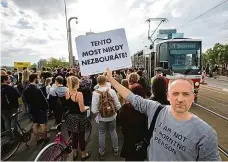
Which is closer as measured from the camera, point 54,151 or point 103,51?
point 103,51

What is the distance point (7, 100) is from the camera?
521 cm

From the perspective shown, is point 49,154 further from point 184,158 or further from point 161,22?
point 161,22

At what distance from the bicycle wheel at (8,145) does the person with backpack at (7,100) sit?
1.09 ft

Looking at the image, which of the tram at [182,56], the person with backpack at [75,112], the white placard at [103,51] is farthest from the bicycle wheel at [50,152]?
the tram at [182,56]

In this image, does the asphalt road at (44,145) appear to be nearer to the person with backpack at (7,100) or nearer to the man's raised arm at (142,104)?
the person with backpack at (7,100)

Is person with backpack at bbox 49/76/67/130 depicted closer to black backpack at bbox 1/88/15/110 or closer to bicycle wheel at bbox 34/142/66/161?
black backpack at bbox 1/88/15/110

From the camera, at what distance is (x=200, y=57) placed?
11.0 metres

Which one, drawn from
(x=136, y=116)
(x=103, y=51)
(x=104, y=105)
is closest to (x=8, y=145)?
(x=104, y=105)

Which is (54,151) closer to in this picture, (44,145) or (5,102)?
(44,145)

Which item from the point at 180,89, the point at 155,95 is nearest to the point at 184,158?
the point at 180,89

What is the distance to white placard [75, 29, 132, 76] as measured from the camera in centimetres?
288

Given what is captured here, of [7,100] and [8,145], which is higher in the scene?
[7,100]

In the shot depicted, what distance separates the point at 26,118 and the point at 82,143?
14.9ft

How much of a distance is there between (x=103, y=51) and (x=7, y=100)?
3.44 m
